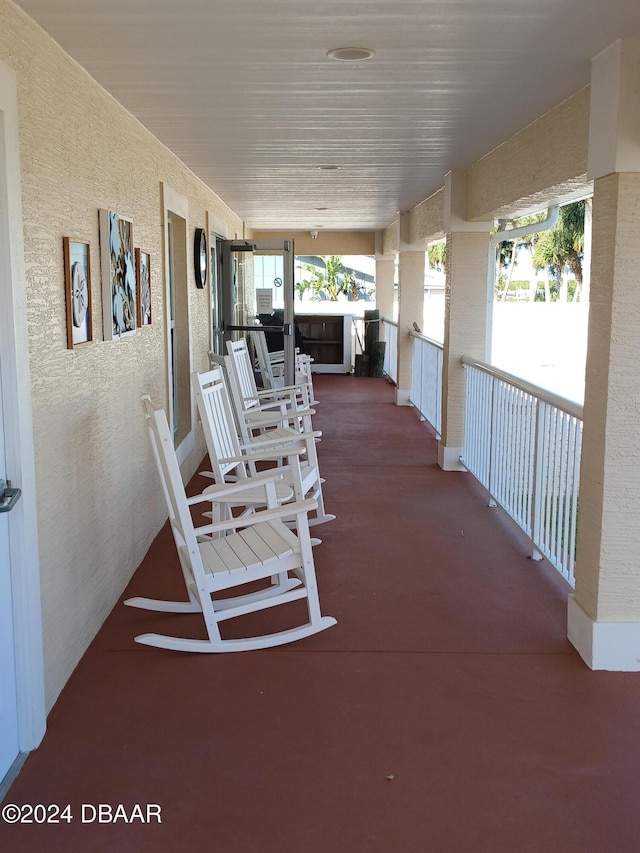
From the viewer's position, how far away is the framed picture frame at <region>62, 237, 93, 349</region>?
2.90 meters

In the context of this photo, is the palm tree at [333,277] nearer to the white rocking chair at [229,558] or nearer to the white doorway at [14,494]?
the white rocking chair at [229,558]

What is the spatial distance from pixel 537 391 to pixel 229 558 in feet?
6.28

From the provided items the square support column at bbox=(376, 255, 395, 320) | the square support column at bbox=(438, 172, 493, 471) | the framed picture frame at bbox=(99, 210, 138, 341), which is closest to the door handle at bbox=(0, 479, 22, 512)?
the framed picture frame at bbox=(99, 210, 138, 341)

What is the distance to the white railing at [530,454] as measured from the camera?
12.3 ft

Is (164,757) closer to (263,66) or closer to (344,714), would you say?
(344,714)

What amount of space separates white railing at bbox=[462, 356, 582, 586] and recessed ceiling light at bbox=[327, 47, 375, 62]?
170cm

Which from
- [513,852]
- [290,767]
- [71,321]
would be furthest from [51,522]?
[513,852]

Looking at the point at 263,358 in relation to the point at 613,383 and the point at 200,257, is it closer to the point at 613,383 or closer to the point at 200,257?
the point at 200,257

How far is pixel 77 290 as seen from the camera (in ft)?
9.93

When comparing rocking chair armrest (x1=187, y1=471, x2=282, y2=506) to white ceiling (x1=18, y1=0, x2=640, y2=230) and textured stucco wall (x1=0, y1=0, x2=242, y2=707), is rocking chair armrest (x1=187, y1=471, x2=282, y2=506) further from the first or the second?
white ceiling (x1=18, y1=0, x2=640, y2=230)

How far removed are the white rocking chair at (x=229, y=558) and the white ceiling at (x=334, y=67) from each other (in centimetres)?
131

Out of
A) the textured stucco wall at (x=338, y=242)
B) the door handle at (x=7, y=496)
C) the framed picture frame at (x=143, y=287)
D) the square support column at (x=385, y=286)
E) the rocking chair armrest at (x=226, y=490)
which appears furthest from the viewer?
the square support column at (x=385, y=286)

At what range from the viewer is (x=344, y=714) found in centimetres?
275

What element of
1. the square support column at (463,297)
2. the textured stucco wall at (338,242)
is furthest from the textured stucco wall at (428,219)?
the textured stucco wall at (338,242)
